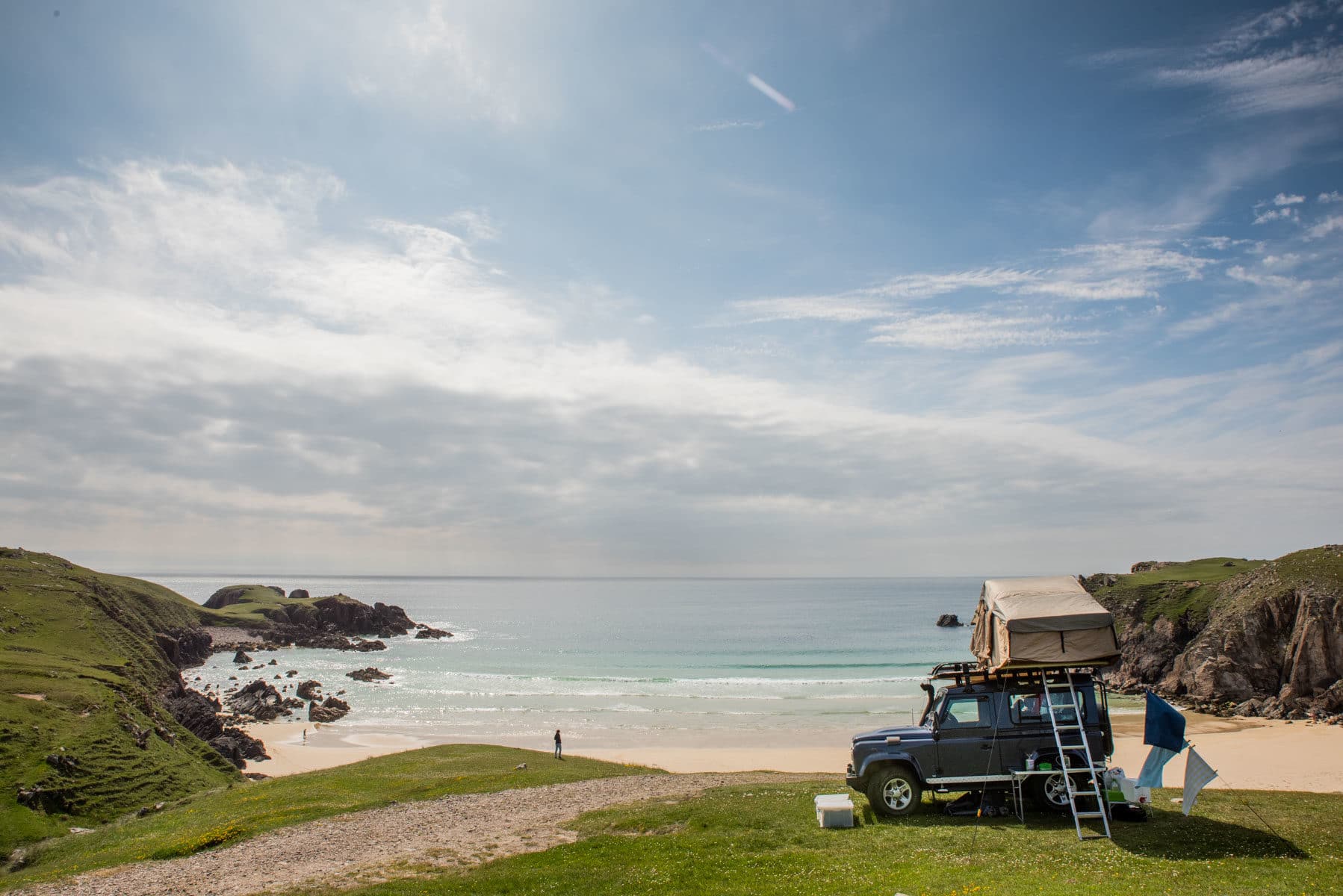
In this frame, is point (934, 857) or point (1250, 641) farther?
point (1250, 641)

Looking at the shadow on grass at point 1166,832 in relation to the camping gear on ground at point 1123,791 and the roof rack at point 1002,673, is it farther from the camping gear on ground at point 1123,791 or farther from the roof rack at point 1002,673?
the roof rack at point 1002,673

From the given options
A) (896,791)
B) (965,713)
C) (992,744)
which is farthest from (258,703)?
(992,744)

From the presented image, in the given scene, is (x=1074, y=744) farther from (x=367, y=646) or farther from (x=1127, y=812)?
(x=367, y=646)

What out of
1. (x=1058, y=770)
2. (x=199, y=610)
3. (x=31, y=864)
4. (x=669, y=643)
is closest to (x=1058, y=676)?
(x=1058, y=770)

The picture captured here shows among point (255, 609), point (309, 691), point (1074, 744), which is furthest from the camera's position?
point (255, 609)

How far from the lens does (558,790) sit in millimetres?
25453

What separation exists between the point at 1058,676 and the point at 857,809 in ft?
19.5

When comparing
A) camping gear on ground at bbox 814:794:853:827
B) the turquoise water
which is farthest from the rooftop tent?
the turquoise water

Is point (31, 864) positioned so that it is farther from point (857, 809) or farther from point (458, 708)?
point (458, 708)

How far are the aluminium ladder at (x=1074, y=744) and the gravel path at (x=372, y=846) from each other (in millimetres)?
11173

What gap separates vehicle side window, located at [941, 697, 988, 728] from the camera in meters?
16.8

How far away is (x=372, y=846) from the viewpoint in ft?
61.6

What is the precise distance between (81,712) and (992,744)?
1793 inches

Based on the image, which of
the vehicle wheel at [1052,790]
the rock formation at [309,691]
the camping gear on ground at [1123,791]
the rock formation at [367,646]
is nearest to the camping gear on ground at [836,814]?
the vehicle wheel at [1052,790]
